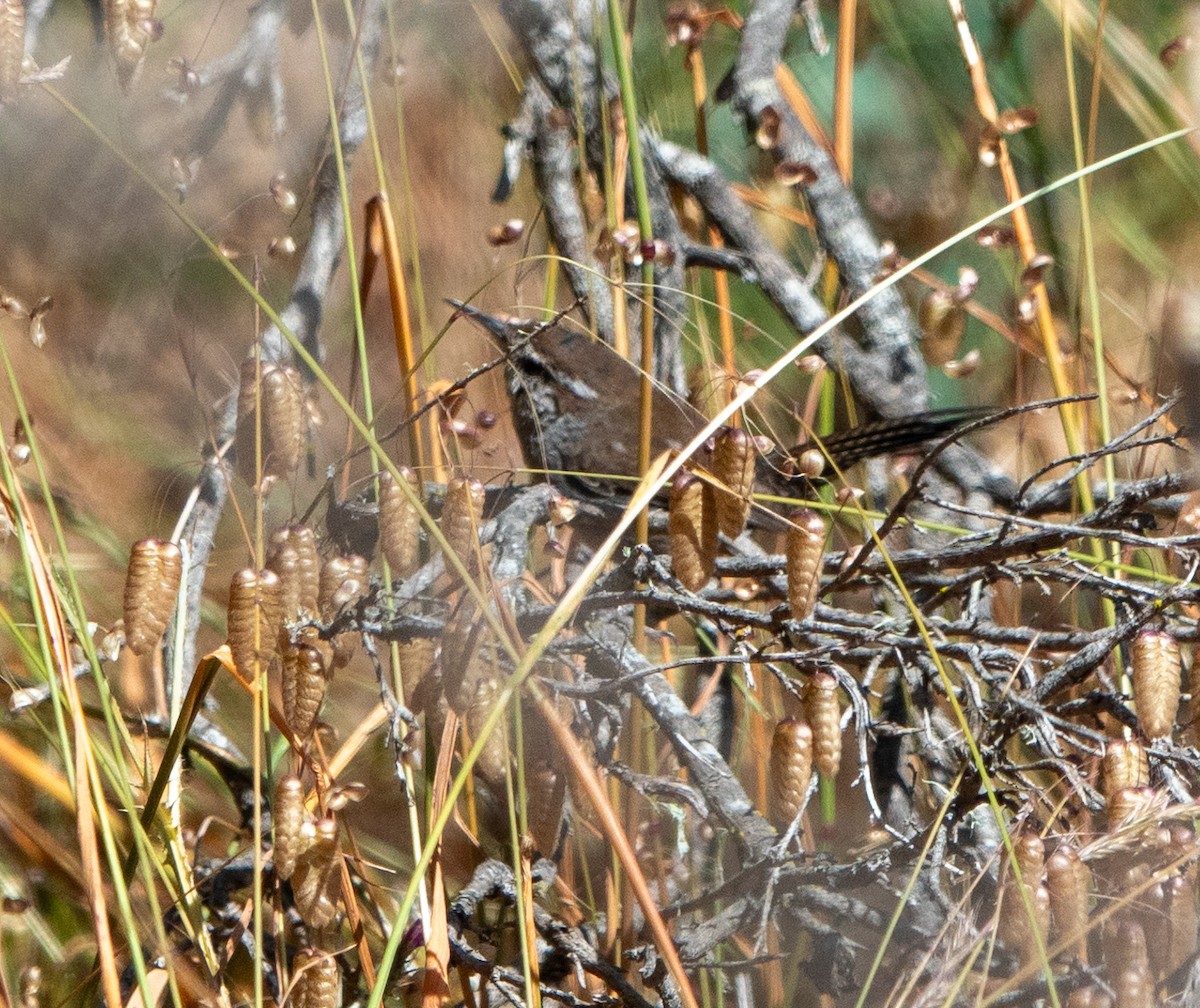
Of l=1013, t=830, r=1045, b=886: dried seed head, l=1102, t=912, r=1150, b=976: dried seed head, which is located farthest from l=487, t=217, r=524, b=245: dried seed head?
l=1102, t=912, r=1150, b=976: dried seed head

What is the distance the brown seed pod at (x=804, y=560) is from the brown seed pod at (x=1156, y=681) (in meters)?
0.43

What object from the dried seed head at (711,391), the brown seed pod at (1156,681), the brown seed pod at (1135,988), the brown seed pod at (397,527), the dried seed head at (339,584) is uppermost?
the dried seed head at (711,391)

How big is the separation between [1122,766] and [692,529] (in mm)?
656

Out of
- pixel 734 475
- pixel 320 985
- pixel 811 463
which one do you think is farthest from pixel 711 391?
pixel 320 985

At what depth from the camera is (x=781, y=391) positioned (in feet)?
9.81

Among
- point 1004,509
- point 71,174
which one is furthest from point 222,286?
point 1004,509

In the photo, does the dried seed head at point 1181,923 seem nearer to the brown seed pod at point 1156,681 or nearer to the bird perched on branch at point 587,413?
the brown seed pod at point 1156,681

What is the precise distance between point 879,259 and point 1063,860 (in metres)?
1.64

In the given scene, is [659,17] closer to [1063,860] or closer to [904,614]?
[904,614]

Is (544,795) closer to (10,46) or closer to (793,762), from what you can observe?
(793,762)

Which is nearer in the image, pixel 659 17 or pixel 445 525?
pixel 445 525

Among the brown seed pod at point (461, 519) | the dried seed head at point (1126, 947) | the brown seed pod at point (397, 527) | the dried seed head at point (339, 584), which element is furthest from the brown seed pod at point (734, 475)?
the dried seed head at point (1126, 947)

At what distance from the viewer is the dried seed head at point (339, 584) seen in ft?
5.83

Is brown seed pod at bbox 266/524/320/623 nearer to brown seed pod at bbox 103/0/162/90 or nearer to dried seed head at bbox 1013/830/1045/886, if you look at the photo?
brown seed pod at bbox 103/0/162/90
